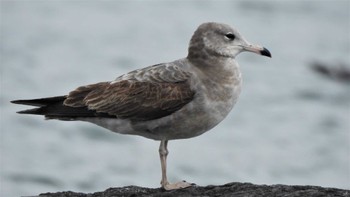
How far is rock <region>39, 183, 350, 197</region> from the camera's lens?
10367mm

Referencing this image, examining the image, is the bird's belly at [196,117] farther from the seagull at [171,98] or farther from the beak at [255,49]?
the beak at [255,49]

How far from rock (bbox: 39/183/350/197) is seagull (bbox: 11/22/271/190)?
27 centimetres

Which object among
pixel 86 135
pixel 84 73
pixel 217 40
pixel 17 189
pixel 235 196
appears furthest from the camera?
pixel 84 73

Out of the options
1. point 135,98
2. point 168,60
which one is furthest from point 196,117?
point 168,60

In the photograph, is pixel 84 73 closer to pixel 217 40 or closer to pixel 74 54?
pixel 74 54

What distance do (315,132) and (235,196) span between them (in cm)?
1395

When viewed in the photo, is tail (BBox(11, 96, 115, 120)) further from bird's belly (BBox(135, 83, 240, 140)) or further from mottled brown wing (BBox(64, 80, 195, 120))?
bird's belly (BBox(135, 83, 240, 140))

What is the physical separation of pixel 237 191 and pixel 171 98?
1.23 m

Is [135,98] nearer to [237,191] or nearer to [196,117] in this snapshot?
[196,117]

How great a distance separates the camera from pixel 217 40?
37.4ft

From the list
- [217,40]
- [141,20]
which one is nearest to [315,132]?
[141,20]

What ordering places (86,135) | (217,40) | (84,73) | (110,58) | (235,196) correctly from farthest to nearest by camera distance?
(110,58) → (84,73) → (86,135) → (217,40) → (235,196)

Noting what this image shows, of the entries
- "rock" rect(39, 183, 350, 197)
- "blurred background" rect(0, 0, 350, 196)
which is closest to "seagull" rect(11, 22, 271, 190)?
"rock" rect(39, 183, 350, 197)

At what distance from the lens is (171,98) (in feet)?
36.3
